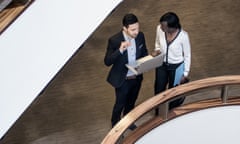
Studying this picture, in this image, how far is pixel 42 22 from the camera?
242 inches

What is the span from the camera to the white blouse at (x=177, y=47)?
7047 mm

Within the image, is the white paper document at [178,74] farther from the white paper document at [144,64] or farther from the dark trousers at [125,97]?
the dark trousers at [125,97]

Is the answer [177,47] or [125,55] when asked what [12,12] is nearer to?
[125,55]

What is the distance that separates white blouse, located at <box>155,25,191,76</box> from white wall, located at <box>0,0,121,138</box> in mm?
835

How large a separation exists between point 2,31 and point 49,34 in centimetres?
63

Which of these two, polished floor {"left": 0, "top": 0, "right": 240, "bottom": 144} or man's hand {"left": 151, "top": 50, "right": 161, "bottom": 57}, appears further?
polished floor {"left": 0, "top": 0, "right": 240, "bottom": 144}

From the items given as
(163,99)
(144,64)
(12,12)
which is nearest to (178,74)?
(144,64)

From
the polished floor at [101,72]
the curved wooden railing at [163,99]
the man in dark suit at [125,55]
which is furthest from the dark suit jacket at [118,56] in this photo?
the curved wooden railing at [163,99]

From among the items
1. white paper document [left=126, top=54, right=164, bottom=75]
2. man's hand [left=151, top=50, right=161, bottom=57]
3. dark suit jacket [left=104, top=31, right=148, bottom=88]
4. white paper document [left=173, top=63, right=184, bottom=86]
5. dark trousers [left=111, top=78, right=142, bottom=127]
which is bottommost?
white paper document [left=173, top=63, right=184, bottom=86]

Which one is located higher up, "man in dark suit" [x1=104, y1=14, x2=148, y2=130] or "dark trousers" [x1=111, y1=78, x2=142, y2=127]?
"man in dark suit" [x1=104, y1=14, x2=148, y2=130]

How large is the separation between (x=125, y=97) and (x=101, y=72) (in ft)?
4.89

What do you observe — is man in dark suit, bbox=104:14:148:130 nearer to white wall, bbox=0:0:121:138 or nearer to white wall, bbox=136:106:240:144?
white wall, bbox=0:0:121:138

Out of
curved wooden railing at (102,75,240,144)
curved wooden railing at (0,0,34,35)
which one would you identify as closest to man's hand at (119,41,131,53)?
curved wooden railing at (102,75,240,144)

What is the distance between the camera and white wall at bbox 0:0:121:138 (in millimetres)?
5996
